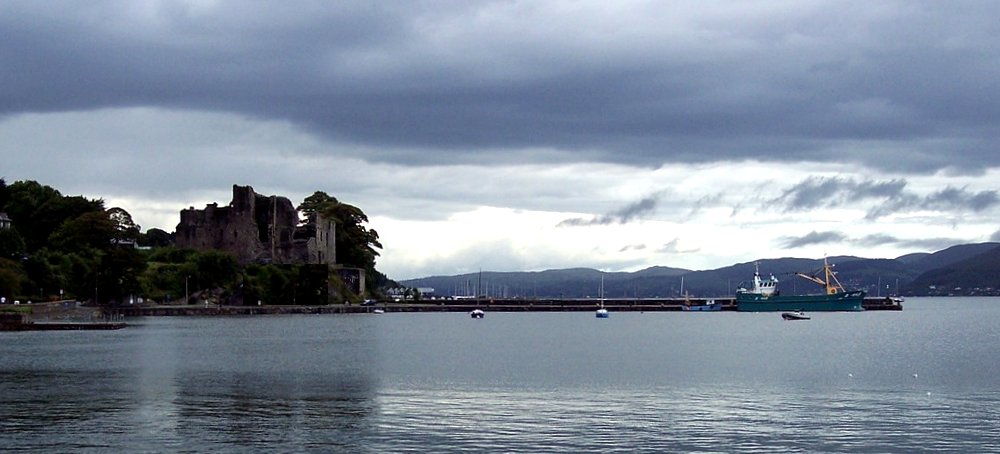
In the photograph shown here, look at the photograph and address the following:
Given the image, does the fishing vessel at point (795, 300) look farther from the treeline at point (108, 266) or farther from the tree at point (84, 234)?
the tree at point (84, 234)


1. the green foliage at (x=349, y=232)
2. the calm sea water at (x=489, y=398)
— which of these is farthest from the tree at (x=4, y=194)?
the calm sea water at (x=489, y=398)

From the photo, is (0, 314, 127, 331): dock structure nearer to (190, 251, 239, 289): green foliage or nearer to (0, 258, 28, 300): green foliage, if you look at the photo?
(0, 258, 28, 300): green foliage

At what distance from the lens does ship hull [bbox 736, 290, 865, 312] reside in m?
173

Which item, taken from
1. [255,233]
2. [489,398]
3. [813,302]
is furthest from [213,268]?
[489,398]

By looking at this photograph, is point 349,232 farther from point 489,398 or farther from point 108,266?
point 489,398

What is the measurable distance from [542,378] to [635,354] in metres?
19.9

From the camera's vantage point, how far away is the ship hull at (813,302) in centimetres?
17300

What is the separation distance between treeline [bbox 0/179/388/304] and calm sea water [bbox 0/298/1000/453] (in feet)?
148

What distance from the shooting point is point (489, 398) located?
132 feet

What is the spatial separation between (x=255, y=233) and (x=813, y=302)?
7822 cm

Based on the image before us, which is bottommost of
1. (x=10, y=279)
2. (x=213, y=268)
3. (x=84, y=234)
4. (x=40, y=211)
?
(x=10, y=279)

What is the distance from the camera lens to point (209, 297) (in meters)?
138

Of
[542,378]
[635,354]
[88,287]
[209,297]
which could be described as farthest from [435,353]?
[209,297]

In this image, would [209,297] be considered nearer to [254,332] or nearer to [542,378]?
[254,332]
